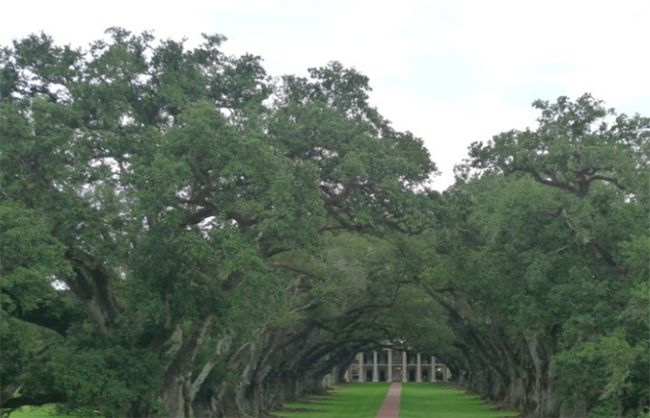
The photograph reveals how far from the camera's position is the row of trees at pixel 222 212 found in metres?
25.0

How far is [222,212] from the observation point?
2580 cm

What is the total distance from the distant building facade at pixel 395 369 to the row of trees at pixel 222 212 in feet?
458

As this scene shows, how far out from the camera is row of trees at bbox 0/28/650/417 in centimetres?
2498

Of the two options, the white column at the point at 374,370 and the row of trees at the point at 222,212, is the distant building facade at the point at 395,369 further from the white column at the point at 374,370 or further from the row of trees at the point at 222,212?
the row of trees at the point at 222,212

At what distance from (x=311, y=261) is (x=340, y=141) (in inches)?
494

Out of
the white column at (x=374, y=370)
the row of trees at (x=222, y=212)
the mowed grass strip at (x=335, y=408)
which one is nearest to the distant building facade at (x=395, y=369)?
the white column at (x=374, y=370)

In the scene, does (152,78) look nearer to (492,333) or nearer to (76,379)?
(76,379)

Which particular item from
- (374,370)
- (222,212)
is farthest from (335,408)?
(374,370)

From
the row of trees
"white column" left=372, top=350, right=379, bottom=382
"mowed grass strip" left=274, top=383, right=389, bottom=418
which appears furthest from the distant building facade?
the row of trees

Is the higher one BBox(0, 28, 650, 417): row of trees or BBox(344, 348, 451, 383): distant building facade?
BBox(344, 348, 451, 383): distant building facade

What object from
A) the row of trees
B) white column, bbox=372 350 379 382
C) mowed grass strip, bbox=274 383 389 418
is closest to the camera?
the row of trees

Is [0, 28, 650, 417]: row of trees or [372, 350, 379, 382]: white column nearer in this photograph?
[0, 28, 650, 417]: row of trees

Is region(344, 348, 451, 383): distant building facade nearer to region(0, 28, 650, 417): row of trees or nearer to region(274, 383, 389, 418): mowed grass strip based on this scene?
region(274, 383, 389, 418): mowed grass strip

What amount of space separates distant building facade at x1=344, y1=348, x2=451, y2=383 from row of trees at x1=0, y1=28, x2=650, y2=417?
13951 cm
